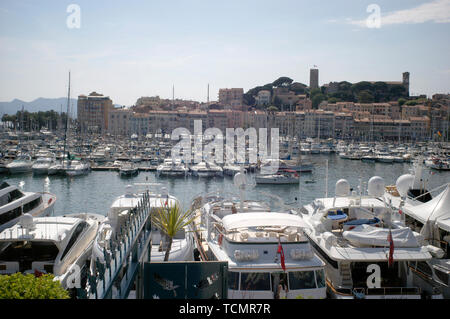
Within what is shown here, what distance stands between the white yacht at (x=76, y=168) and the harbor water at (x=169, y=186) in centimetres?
37

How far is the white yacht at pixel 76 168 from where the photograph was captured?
29.0 meters

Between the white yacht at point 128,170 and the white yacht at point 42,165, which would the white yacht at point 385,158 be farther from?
the white yacht at point 42,165

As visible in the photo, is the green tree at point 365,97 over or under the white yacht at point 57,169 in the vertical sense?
over

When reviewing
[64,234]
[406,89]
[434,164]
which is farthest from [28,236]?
[406,89]

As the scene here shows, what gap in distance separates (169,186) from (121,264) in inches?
874

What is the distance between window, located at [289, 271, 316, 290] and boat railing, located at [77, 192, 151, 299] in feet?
7.19

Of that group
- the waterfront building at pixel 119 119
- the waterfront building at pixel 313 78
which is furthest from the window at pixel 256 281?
the waterfront building at pixel 313 78

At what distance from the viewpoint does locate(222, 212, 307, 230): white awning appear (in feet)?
23.3

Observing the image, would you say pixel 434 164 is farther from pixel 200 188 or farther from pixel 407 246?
pixel 407 246

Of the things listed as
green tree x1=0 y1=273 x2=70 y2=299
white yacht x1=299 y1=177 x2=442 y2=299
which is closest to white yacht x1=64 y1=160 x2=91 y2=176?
white yacht x1=299 y1=177 x2=442 y2=299

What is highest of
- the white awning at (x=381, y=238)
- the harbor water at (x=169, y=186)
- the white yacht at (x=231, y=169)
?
the white awning at (x=381, y=238)

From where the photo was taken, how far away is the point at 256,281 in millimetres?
6188

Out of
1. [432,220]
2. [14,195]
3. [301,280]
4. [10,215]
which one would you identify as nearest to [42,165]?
[14,195]
